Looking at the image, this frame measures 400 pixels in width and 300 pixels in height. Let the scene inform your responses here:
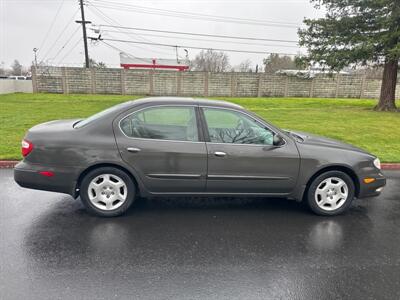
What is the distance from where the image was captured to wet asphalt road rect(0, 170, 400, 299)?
7.98ft

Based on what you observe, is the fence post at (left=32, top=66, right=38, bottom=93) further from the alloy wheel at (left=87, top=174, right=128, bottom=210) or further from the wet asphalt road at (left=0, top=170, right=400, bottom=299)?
the alloy wheel at (left=87, top=174, right=128, bottom=210)

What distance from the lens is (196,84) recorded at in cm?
2448

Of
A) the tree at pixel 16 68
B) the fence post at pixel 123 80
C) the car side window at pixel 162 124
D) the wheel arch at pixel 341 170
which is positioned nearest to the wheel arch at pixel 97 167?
the car side window at pixel 162 124

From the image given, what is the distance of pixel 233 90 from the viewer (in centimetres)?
2514

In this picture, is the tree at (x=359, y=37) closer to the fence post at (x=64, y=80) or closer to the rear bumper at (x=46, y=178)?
the rear bumper at (x=46, y=178)

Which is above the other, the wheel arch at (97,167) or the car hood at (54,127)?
the car hood at (54,127)

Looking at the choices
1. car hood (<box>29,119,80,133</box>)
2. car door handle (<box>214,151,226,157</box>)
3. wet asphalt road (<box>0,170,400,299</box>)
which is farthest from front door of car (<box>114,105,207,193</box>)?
car hood (<box>29,119,80,133</box>)

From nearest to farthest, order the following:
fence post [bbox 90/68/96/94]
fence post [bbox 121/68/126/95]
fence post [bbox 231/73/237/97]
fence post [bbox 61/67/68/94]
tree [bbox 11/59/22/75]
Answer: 1. fence post [bbox 61/67/68/94]
2. fence post [bbox 90/68/96/94]
3. fence post [bbox 121/68/126/95]
4. fence post [bbox 231/73/237/97]
5. tree [bbox 11/59/22/75]

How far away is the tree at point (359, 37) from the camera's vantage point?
13492 mm

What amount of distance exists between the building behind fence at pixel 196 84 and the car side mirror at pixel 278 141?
70.4 feet

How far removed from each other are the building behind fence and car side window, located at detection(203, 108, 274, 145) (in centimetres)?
2127

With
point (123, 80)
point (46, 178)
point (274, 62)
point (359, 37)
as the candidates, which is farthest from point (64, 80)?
point (274, 62)

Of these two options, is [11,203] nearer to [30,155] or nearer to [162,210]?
[30,155]

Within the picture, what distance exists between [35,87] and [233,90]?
16.9m
